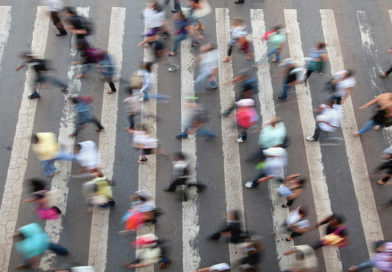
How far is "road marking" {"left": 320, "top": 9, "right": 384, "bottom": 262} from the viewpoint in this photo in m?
9.04

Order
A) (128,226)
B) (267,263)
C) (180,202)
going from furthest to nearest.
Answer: (180,202) < (267,263) < (128,226)

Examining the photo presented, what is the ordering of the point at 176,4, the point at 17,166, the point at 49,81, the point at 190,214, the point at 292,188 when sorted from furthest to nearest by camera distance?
1. the point at 176,4
2. the point at 49,81
3. the point at 17,166
4. the point at 190,214
5. the point at 292,188

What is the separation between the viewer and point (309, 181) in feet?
31.5

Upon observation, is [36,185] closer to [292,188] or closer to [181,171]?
[181,171]

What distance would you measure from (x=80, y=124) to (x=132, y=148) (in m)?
1.48

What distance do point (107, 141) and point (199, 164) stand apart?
2.59 metres

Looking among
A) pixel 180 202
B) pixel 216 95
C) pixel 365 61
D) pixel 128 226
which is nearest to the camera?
pixel 128 226

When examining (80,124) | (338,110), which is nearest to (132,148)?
(80,124)

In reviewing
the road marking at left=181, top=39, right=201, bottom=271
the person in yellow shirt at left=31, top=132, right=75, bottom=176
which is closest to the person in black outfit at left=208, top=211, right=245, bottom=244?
the road marking at left=181, top=39, right=201, bottom=271

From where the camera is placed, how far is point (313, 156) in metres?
9.97

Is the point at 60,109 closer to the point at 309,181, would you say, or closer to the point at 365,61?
→ the point at 309,181

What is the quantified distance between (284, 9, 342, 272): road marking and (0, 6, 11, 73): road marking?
29.7 ft

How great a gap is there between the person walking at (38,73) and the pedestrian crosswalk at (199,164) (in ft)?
0.88

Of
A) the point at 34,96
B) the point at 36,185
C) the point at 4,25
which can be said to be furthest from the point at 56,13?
the point at 36,185
